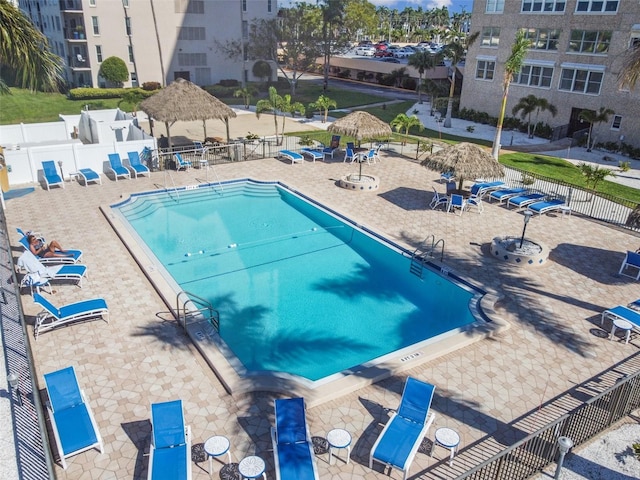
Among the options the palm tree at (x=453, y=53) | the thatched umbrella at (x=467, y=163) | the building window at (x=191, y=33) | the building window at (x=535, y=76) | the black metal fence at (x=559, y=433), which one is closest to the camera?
the black metal fence at (x=559, y=433)

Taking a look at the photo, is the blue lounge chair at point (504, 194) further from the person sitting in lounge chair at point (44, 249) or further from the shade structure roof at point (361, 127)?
the person sitting in lounge chair at point (44, 249)

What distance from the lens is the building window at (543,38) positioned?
111ft

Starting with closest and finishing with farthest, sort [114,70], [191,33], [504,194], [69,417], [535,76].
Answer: [69,417] → [504,194] → [535,76] → [114,70] → [191,33]

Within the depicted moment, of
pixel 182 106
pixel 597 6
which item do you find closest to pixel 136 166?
pixel 182 106

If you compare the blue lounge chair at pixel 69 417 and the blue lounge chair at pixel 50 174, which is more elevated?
the blue lounge chair at pixel 50 174

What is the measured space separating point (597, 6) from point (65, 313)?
112 ft

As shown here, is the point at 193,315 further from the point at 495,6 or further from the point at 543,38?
the point at 495,6

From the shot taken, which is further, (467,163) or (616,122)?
(616,122)

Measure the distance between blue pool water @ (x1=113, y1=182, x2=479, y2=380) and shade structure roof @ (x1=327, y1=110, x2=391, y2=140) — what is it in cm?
434

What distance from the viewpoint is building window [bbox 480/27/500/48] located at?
37.2m

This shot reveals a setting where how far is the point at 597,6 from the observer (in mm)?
31094

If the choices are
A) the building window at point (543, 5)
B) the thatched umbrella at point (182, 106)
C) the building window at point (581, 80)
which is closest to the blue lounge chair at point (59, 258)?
the thatched umbrella at point (182, 106)

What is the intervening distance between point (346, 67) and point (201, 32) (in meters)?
20.8

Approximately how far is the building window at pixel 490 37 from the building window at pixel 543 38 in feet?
8.09
